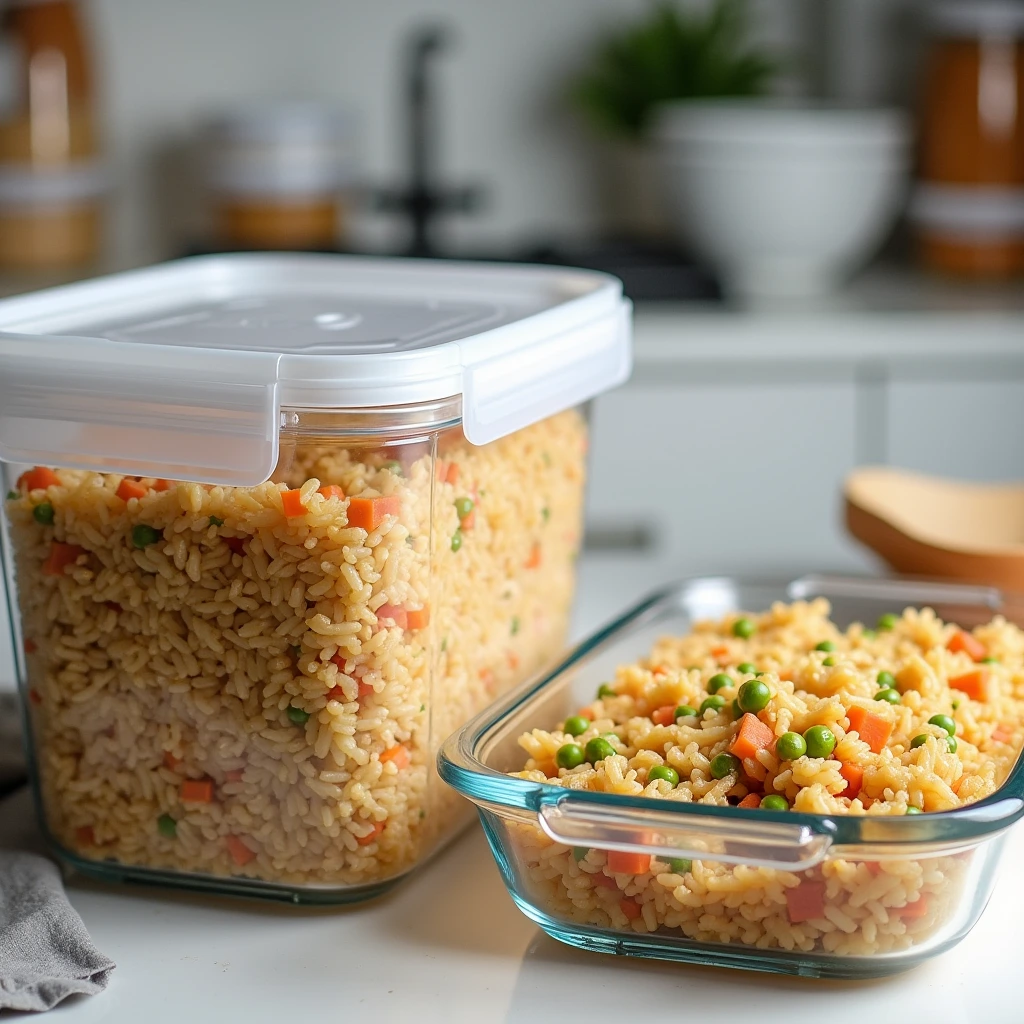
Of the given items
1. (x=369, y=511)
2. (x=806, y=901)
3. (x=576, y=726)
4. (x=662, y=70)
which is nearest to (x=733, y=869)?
(x=806, y=901)

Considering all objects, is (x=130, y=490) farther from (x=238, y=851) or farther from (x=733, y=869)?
(x=733, y=869)

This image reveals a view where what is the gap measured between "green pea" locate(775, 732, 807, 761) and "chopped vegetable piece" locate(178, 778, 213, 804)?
335 millimetres

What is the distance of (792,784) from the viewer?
0.79 meters

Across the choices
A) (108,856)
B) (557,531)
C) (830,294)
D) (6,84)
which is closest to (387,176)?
(6,84)

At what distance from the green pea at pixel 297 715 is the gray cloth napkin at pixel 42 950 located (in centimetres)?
16

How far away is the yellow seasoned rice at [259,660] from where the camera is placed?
81 centimetres

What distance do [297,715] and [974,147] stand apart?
87.1 inches

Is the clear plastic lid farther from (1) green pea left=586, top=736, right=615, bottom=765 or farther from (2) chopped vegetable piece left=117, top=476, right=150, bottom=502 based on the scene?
(1) green pea left=586, top=736, right=615, bottom=765

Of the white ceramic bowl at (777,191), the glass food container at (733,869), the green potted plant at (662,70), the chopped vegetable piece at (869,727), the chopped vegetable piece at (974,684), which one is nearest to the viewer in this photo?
the glass food container at (733,869)

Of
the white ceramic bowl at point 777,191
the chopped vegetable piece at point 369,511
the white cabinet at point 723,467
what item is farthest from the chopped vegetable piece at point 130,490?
the white ceramic bowl at point 777,191

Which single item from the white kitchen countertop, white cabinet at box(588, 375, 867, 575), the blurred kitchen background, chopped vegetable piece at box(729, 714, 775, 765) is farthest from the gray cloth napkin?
white cabinet at box(588, 375, 867, 575)

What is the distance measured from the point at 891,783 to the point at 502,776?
0.68ft

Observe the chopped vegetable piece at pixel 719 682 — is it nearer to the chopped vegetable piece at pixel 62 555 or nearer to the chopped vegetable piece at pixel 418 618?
the chopped vegetable piece at pixel 418 618

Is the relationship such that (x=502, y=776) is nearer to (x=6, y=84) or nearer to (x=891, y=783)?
(x=891, y=783)
